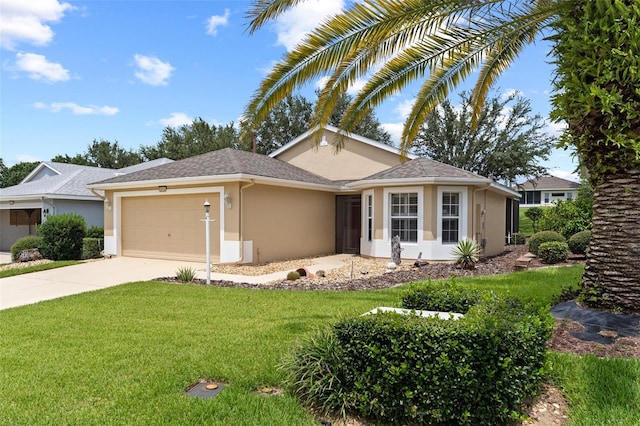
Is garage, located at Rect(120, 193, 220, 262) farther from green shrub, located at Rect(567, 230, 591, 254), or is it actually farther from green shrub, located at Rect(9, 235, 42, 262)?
green shrub, located at Rect(567, 230, 591, 254)

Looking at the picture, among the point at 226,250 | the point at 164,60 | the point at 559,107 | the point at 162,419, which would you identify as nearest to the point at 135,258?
the point at 226,250

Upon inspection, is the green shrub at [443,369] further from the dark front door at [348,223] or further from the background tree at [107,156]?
the background tree at [107,156]

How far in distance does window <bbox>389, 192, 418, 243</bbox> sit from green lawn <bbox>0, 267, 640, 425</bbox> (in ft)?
20.4

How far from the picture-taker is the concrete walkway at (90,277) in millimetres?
9219

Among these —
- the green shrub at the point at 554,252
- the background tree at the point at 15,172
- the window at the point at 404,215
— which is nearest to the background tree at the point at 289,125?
the window at the point at 404,215

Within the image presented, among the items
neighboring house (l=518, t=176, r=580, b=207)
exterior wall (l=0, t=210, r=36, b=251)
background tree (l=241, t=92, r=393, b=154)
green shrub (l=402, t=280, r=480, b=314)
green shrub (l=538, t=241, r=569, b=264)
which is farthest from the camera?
neighboring house (l=518, t=176, r=580, b=207)

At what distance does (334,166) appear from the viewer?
64.7ft

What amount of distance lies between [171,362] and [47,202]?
748 inches

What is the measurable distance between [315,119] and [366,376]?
554 centimetres

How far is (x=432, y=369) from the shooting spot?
10.4 ft

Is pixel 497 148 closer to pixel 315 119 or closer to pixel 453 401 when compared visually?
pixel 315 119

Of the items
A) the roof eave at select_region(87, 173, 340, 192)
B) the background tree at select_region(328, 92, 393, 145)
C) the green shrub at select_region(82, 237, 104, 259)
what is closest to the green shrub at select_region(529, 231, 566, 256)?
the roof eave at select_region(87, 173, 340, 192)

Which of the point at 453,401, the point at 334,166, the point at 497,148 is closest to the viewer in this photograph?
the point at 453,401

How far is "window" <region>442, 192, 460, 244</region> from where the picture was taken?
551 inches
